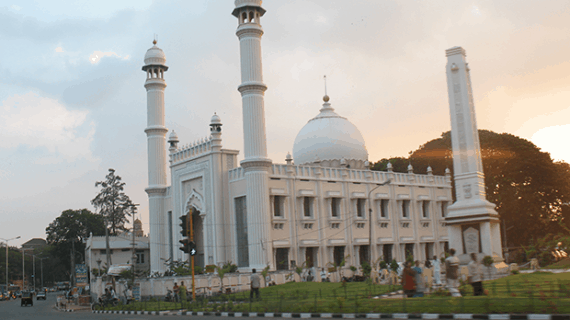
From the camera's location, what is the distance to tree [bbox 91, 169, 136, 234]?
7388 cm

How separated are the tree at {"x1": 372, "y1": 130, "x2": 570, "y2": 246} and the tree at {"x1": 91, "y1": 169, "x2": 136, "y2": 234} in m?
43.6

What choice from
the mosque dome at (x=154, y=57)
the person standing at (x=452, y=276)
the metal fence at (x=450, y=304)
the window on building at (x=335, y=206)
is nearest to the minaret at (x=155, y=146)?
the mosque dome at (x=154, y=57)

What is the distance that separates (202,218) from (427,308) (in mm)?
26781

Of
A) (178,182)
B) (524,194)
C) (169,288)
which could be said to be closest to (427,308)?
(169,288)

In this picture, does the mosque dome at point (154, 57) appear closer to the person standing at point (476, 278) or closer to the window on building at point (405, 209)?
the window on building at point (405, 209)

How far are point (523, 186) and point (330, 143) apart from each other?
1652 centimetres

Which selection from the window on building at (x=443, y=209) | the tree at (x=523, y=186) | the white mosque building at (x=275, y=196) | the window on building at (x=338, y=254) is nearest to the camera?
the white mosque building at (x=275, y=196)

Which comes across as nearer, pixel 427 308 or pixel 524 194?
pixel 427 308

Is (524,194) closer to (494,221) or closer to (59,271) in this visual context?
(494,221)

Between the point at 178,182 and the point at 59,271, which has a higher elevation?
the point at 178,182

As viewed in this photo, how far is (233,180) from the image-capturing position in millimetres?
38469

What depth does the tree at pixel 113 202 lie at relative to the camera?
7388 cm

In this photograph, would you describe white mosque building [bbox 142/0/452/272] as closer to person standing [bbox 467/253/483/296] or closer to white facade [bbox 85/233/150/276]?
person standing [bbox 467/253/483/296]

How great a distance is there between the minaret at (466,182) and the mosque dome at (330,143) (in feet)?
50.9
